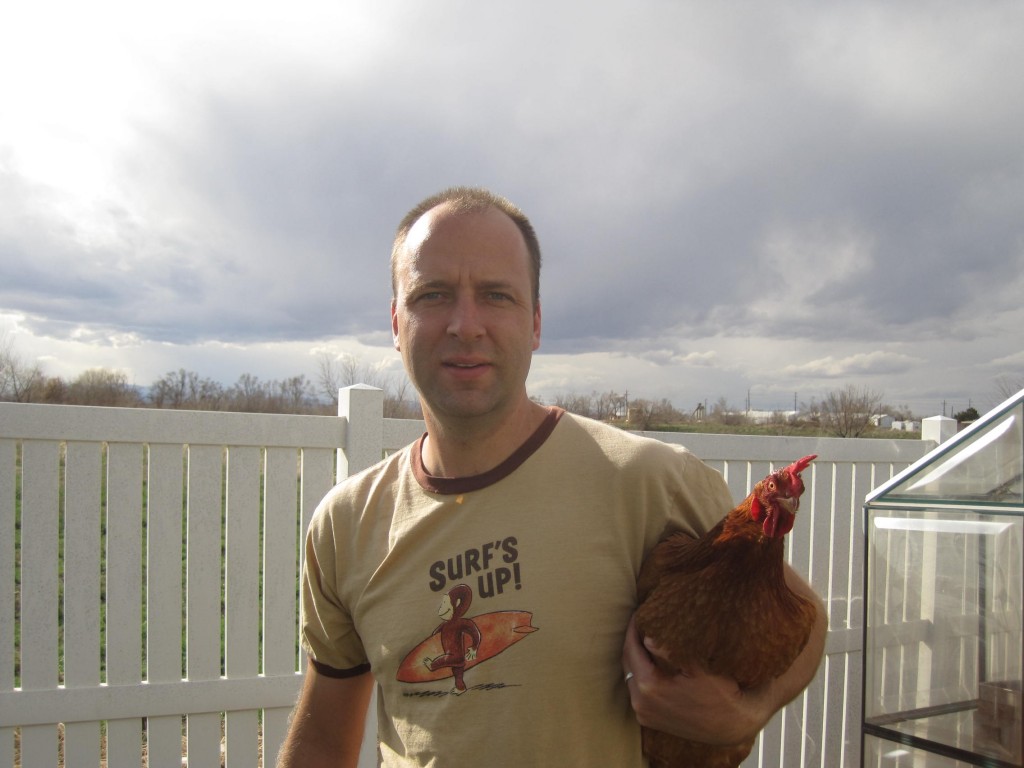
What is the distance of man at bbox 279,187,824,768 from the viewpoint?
153 cm

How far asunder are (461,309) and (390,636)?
0.79 m

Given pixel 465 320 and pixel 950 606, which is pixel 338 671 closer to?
pixel 465 320

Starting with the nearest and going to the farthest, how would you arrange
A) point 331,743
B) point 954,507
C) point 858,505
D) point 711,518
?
1. point 711,518
2. point 331,743
3. point 954,507
4. point 858,505

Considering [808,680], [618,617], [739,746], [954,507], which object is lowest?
[739,746]

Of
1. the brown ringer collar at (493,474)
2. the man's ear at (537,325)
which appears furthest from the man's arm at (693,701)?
the man's ear at (537,325)

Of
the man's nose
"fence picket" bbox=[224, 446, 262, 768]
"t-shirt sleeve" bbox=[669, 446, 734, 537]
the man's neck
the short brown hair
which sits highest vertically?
the short brown hair

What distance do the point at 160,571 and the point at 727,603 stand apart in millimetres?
2611

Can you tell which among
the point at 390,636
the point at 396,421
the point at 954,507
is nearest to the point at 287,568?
the point at 396,421

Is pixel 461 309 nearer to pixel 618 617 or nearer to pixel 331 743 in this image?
pixel 618 617

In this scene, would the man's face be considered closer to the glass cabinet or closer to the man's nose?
the man's nose

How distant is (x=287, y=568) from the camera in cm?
329

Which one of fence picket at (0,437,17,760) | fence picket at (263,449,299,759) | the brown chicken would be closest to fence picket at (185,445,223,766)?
fence picket at (263,449,299,759)

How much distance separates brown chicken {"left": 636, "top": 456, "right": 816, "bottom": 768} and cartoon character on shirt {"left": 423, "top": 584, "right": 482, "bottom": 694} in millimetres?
376

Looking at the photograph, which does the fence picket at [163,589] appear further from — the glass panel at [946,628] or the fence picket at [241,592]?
the glass panel at [946,628]
